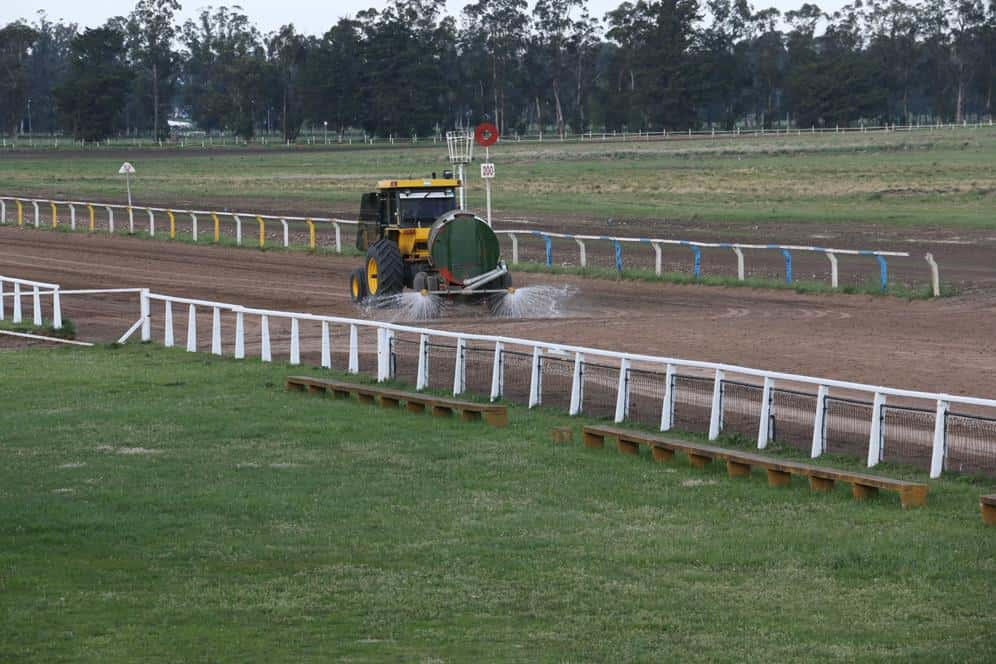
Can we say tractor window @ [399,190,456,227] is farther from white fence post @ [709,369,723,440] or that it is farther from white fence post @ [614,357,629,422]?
Answer: white fence post @ [709,369,723,440]

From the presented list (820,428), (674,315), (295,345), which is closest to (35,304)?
(295,345)

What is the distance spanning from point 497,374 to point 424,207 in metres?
9.95

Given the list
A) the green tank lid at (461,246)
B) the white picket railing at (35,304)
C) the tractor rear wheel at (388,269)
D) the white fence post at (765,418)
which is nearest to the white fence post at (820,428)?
the white fence post at (765,418)

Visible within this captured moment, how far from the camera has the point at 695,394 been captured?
53.7 ft

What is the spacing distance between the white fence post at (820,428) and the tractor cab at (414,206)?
1353cm

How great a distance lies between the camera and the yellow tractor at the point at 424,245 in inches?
1006

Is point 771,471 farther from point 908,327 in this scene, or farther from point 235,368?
point 908,327

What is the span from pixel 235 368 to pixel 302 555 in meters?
10.2

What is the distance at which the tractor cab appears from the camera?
26.6 m

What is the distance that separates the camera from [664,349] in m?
21.5

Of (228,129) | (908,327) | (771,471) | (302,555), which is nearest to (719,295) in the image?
(908,327)

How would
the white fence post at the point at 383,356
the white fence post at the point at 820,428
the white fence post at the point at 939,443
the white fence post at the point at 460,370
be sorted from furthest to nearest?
the white fence post at the point at 383,356
the white fence post at the point at 460,370
the white fence post at the point at 820,428
the white fence post at the point at 939,443

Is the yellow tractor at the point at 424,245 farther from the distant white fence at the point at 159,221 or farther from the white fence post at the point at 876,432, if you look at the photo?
the white fence post at the point at 876,432

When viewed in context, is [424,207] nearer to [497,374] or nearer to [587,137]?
[497,374]
